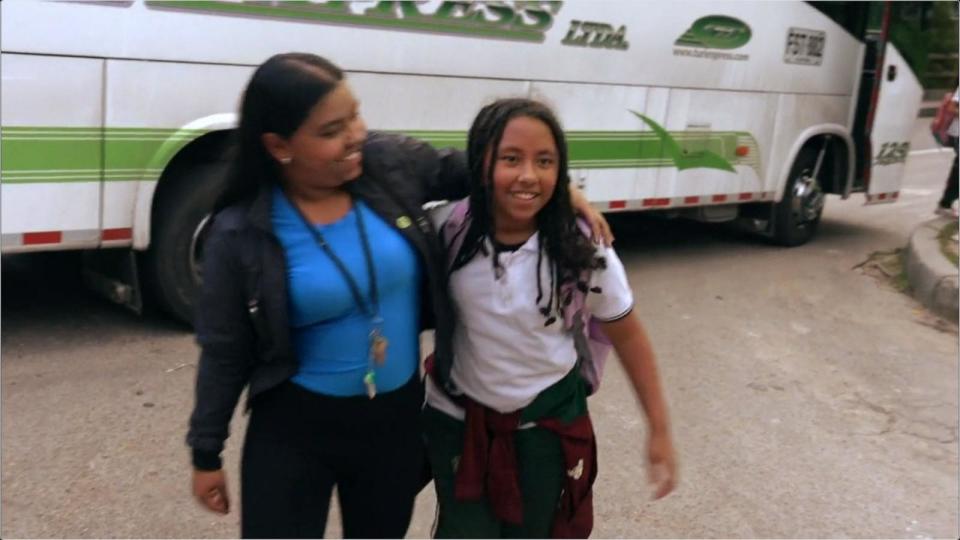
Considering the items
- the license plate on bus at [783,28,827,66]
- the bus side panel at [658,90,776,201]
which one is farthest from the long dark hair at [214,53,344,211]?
the license plate on bus at [783,28,827,66]

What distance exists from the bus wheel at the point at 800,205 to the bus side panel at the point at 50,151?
630 centimetres

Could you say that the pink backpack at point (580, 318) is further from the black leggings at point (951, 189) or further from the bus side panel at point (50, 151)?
the black leggings at point (951, 189)

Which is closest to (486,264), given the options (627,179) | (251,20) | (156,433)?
(156,433)

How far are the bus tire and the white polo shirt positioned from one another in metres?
3.49

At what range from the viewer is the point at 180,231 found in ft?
17.6

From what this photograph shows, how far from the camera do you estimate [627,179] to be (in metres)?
7.40

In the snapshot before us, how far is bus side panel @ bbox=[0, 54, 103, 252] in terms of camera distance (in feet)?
15.0

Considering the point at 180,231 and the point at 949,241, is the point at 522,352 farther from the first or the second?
the point at 949,241

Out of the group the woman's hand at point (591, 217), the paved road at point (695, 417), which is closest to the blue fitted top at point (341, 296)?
the woman's hand at point (591, 217)

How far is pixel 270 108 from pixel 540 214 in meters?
0.63

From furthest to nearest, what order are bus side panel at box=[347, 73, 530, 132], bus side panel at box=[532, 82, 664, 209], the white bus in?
bus side panel at box=[532, 82, 664, 209] < bus side panel at box=[347, 73, 530, 132] < the white bus

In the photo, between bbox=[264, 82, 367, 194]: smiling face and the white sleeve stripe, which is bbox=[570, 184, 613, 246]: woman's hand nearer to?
the white sleeve stripe

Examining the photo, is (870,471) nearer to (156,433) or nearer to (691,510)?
(691,510)

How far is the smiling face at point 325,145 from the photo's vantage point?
193 centimetres
